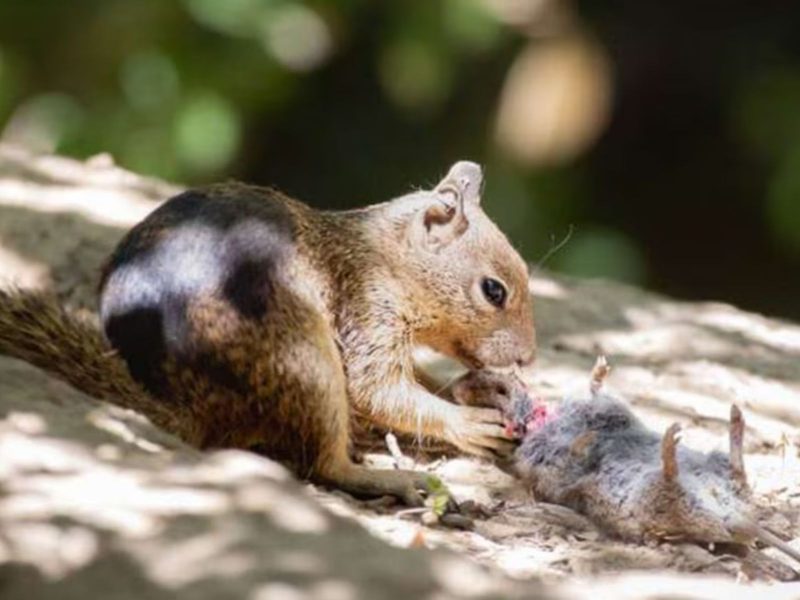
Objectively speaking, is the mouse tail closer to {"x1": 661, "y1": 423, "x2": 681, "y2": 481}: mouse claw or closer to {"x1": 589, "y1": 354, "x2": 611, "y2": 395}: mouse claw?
{"x1": 661, "y1": 423, "x2": 681, "y2": 481}: mouse claw

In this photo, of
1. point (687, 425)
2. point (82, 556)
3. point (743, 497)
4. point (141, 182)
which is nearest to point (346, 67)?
point (141, 182)

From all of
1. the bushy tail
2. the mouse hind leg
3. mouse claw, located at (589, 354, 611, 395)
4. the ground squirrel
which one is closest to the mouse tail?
the mouse hind leg

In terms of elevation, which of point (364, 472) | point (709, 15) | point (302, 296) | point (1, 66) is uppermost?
point (709, 15)

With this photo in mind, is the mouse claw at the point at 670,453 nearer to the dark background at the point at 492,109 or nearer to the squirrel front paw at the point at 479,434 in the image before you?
the squirrel front paw at the point at 479,434

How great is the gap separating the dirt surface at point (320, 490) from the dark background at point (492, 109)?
5.53ft

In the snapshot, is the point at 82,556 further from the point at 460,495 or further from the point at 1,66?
the point at 1,66

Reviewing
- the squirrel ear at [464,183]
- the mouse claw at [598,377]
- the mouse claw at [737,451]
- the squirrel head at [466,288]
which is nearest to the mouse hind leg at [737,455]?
the mouse claw at [737,451]

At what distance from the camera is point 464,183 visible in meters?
6.02

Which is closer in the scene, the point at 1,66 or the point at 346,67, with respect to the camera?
the point at 1,66

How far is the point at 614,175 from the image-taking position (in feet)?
37.7

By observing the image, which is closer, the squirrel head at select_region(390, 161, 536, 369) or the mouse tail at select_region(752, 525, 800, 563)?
the mouse tail at select_region(752, 525, 800, 563)

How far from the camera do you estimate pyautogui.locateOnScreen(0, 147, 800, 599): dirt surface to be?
375 cm

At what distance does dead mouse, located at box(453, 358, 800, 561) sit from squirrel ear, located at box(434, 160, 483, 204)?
20.6 inches

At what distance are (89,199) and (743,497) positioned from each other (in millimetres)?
2913
